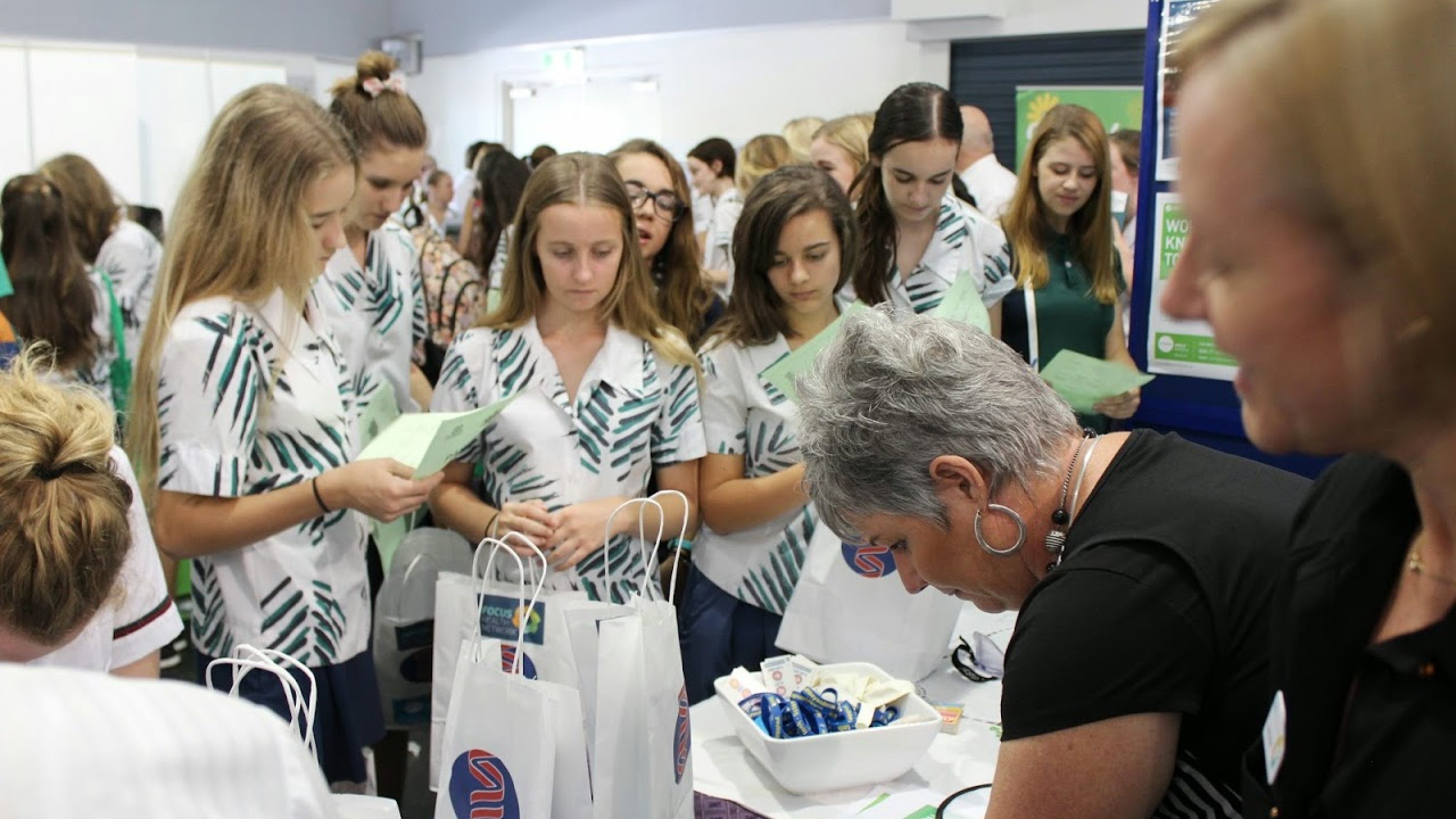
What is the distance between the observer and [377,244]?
10.2 feet

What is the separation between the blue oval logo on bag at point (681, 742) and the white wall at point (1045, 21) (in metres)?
6.50

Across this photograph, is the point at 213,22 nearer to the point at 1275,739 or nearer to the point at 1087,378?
the point at 1087,378

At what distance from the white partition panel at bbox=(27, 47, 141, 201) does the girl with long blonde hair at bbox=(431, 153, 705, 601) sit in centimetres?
712

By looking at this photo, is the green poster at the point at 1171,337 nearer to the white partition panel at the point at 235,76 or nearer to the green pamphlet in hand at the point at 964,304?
the green pamphlet in hand at the point at 964,304

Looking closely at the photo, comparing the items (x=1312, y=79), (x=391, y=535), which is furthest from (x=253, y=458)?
(x=1312, y=79)

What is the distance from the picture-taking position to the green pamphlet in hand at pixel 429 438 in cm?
199

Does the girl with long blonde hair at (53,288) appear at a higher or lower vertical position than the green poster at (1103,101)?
lower

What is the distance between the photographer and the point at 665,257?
313 centimetres

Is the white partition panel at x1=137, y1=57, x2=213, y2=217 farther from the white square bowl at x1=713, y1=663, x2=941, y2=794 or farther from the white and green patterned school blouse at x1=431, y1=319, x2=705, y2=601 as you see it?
the white square bowl at x1=713, y1=663, x2=941, y2=794

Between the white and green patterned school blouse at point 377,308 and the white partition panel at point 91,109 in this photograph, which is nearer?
the white and green patterned school blouse at point 377,308

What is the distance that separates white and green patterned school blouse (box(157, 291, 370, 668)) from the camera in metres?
Result: 1.97

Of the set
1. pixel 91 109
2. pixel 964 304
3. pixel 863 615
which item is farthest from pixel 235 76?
pixel 863 615

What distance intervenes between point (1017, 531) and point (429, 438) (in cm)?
115

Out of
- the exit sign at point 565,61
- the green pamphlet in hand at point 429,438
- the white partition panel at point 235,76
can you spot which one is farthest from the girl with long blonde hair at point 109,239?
the exit sign at point 565,61
